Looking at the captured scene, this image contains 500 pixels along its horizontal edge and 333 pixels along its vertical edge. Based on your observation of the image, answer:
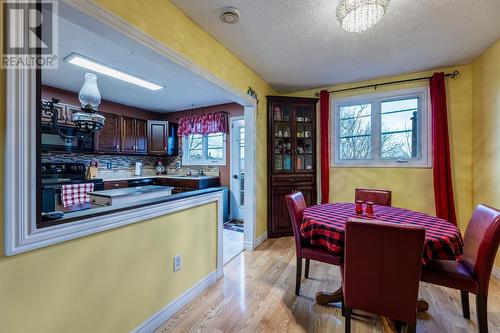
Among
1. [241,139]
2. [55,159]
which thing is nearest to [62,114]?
[55,159]

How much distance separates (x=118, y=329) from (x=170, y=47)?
1.92 meters

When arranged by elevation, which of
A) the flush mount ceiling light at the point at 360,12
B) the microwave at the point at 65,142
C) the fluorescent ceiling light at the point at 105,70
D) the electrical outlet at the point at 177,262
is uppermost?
the fluorescent ceiling light at the point at 105,70

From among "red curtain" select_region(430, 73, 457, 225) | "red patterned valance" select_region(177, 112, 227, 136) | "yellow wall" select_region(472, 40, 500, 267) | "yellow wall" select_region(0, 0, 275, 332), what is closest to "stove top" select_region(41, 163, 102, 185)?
"red patterned valance" select_region(177, 112, 227, 136)

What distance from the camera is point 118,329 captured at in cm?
135

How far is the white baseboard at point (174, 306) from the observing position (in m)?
1.52

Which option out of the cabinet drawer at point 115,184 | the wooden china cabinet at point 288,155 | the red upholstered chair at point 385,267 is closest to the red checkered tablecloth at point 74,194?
the cabinet drawer at point 115,184

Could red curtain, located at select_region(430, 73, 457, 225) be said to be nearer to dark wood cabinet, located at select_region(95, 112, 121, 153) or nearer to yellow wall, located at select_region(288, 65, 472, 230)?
yellow wall, located at select_region(288, 65, 472, 230)

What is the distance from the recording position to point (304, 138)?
3539 mm

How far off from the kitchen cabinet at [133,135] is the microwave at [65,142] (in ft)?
2.00

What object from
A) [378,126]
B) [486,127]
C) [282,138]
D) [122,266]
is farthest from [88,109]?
[486,127]

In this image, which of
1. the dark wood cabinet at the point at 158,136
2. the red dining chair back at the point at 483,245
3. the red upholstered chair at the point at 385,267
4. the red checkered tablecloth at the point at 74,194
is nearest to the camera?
the red upholstered chair at the point at 385,267

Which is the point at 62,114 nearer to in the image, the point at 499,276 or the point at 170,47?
the point at 170,47

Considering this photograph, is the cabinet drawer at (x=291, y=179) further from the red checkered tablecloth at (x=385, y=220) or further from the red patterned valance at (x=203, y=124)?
the red patterned valance at (x=203, y=124)

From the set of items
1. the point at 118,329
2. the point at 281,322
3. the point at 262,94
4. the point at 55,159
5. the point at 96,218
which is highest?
the point at 262,94
